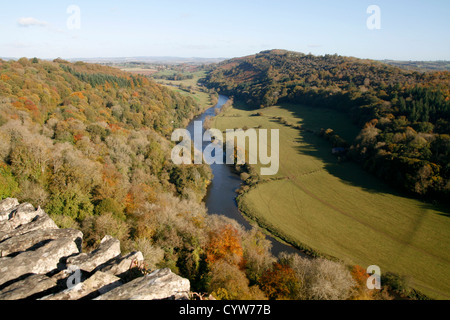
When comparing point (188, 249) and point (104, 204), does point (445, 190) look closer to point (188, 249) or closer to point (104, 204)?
point (188, 249)


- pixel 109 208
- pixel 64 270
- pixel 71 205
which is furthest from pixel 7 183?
pixel 64 270

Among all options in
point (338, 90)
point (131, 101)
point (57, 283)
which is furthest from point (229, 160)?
point (338, 90)

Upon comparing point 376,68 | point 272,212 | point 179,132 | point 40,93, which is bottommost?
point 272,212

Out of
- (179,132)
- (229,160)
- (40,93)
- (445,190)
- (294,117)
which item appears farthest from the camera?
(294,117)

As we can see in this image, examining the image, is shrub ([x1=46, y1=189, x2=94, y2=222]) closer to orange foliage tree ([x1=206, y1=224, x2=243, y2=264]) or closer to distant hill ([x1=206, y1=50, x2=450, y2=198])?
orange foliage tree ([x1=206, y1=224, x2=243, y2=264])

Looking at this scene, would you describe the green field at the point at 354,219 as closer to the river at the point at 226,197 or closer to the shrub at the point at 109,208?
the river at the point at 226,197

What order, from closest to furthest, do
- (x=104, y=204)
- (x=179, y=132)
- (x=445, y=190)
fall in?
(x=104, y=204)
(x=445, y=190)
(x=179, y=132)

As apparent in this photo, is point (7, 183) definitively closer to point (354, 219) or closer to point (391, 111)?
point (354, 219)
